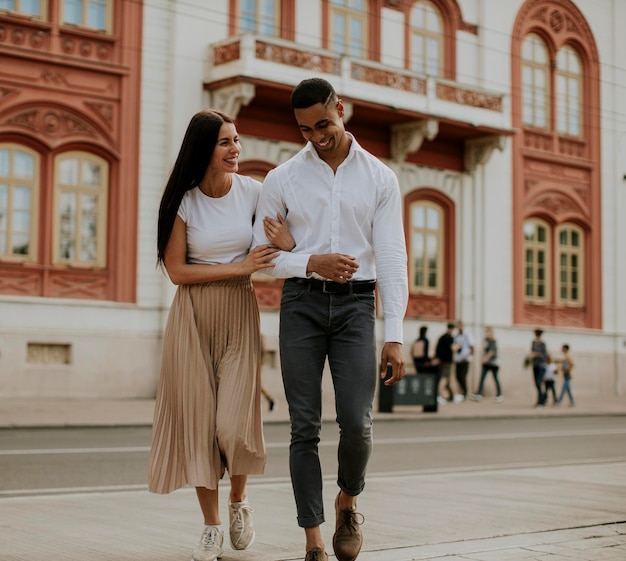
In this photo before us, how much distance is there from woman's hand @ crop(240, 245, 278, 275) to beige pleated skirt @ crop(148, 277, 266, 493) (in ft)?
0.57

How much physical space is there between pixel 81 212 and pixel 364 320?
1829cm

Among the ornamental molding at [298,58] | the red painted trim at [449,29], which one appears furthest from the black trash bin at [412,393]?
the red painted trim at [449,29]

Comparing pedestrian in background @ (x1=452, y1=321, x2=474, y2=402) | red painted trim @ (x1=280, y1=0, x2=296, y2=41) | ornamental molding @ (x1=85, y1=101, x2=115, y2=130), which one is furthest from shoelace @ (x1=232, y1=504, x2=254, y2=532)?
red painted trim @ (x1=280, y1=0, x2=296, y2=41)

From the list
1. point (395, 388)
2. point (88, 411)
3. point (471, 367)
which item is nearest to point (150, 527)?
point (88, 411)

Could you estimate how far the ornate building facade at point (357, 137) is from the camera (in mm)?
22016

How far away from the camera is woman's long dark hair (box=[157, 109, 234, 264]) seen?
544cm

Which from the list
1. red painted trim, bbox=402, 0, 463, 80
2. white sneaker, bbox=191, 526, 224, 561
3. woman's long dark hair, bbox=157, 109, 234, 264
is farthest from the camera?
red painted trim, bbox=402, 0, 463, 80

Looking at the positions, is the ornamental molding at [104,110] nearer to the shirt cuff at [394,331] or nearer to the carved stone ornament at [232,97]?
the carved stone ornament at [232,97]

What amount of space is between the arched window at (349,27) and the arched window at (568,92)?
697cm

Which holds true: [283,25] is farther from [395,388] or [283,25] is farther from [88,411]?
[88,411]

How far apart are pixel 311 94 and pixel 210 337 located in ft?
4.05

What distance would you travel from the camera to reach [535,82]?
103 ft

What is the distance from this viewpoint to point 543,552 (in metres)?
5.52

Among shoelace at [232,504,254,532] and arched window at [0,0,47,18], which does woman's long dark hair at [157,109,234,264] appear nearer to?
shoelace at [232,504,254,532]
